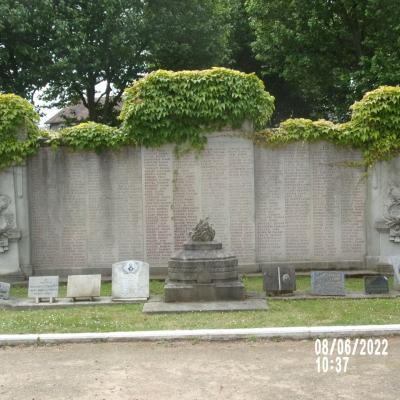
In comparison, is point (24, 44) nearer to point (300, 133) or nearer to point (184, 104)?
point (184, 104)

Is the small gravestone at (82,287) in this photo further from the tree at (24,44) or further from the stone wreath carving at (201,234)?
the tree at (24,44)

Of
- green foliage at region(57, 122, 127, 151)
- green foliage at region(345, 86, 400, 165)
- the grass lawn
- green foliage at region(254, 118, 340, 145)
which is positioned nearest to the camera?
the grass lawn

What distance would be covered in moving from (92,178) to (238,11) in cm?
1795

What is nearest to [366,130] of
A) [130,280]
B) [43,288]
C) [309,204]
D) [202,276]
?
[309,204]

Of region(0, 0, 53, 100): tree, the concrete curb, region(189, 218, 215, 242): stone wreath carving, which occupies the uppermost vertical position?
region(0, 0, 53, 100): tree

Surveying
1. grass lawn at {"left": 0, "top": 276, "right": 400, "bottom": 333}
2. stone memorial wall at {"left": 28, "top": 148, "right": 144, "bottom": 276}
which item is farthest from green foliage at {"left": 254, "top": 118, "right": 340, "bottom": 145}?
grass lawn at {"left": 0, "top": 276, "right": 400, "bottom": 333}

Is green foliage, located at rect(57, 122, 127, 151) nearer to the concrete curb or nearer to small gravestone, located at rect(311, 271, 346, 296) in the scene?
small gravestone, located at rect(311, 271, 346, 296)

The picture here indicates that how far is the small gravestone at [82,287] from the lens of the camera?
1176 cm

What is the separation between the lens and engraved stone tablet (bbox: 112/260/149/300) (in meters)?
11.8

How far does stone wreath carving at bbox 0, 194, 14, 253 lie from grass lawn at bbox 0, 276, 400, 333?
353cm

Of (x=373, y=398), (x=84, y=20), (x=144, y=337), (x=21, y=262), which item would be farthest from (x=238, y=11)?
(x=373, y=398)

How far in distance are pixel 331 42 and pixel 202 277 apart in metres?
16.0

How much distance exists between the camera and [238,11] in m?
29.8

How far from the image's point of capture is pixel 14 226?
47.8ft
